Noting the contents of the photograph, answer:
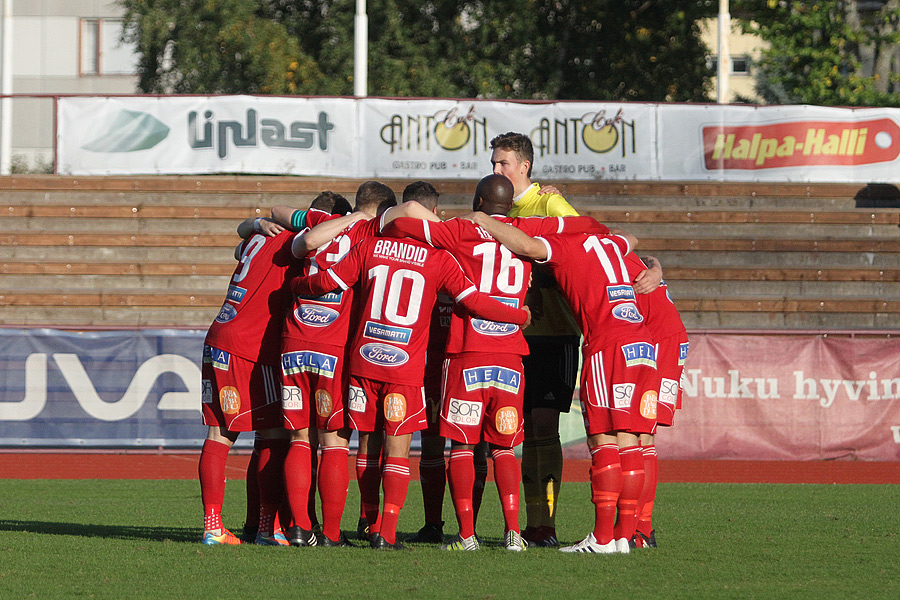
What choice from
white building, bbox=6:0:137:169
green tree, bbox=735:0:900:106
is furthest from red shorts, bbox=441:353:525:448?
white building, bbox=6:0:137:169

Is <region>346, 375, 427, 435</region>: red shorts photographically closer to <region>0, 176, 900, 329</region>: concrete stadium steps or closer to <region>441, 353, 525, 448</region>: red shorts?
<region>441, 353, 525, 448</region>: red shorts

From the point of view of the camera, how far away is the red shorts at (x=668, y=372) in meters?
6.46

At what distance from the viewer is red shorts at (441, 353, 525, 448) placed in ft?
19.0

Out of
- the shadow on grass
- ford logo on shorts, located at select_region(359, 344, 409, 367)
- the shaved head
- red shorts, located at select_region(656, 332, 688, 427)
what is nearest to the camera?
ford logo on shorts, located at select_region(359, 344, 409, 367)

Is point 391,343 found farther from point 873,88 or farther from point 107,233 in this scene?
point 873,88

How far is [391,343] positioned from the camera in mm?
5762

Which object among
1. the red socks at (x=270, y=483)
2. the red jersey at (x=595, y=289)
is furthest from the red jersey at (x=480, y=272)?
the red socks at (x=270, y=483)

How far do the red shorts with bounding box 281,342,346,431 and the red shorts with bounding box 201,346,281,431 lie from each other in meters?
0.28

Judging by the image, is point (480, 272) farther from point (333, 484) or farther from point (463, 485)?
point (333, 484)

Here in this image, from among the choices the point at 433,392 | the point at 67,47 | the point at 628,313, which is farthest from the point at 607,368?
the point at 67,47

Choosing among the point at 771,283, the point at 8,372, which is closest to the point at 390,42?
the point at 771,283

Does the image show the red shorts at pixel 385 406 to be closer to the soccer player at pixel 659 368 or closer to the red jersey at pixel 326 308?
the red jersey at pixel 326 308

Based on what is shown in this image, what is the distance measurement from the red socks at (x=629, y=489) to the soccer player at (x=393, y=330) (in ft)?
3.07

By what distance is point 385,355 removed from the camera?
5754mm
